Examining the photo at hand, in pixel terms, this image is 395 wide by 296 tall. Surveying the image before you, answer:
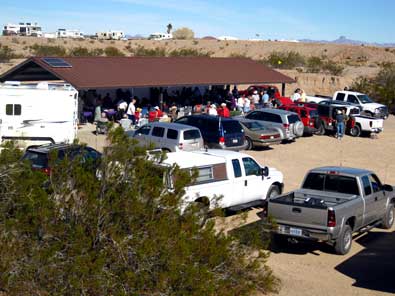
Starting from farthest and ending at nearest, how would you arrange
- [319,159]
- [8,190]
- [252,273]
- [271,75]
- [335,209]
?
[271,75] < [319,159] < [335,209] < [252,273] < [8,190]

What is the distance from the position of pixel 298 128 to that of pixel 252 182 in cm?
1312

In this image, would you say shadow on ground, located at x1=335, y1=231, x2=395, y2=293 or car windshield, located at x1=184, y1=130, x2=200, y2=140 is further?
car windshield, located at x1=184, y1=130, x2=200, y2=140

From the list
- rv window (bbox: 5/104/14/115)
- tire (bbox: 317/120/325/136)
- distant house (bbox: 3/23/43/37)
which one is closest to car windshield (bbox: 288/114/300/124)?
tire (bbox: 317/120/325/136)

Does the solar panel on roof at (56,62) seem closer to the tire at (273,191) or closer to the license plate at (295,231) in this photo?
the tire at (273,191)

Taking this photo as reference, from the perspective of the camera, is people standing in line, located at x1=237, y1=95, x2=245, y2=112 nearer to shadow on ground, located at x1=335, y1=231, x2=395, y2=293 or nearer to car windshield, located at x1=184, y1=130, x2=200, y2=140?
car windshield, located at x1=184, y1=130, x2=200, y2=140

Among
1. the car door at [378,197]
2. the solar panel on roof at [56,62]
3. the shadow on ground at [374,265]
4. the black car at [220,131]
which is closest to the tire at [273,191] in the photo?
the shadow on ground at [374,265]

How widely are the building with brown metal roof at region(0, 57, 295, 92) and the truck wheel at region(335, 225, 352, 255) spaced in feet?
56.0

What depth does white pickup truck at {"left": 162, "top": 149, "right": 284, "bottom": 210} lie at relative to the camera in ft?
52.2

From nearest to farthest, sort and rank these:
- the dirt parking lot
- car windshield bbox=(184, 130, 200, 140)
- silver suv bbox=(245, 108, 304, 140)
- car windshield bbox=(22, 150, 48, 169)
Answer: the dirt parking lot → car windshield bbox=(22, 150, 48, 169) → car windshield bbox=(184, 130, 200, 140) → silver suv bbox=(245, 108, 304, 140)

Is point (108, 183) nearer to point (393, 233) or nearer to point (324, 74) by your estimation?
point (393, 233)

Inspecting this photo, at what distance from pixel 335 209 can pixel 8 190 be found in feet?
23.5

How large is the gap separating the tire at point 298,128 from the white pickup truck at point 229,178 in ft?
38.0

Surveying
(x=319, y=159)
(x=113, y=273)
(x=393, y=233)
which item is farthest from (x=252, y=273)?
(x=319, y=159)

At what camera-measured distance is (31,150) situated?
1697 centimetres
